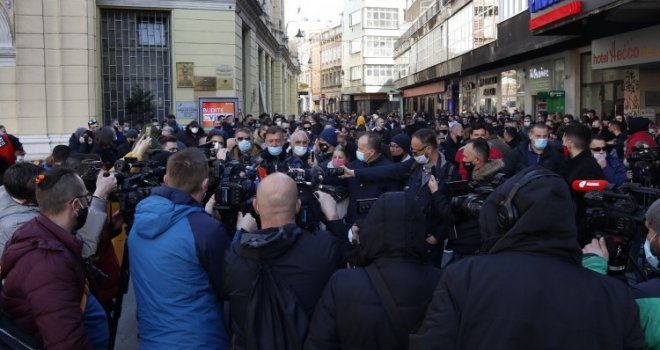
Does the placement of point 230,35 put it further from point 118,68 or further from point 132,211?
point 132,211

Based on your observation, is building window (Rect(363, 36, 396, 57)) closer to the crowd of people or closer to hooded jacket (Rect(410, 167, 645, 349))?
the crowd of people

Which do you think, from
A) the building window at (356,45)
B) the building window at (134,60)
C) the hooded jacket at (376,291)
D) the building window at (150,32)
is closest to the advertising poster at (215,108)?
the building window at (134,60)

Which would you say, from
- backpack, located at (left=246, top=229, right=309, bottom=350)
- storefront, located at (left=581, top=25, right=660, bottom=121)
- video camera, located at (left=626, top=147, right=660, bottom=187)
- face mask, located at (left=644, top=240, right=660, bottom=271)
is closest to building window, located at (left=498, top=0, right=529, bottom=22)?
storefront, located at (left=581, top=25, right=660, bottom=121)

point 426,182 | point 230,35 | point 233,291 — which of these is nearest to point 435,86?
point 230,35

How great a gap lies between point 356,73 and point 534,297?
7916 cm

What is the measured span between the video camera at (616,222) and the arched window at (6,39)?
1770 centimetres

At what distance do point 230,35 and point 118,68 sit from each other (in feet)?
12.4

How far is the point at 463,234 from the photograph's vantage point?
16.7 feet

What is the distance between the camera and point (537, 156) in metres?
8.04

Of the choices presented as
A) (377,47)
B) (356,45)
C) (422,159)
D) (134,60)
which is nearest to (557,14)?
(422,159)

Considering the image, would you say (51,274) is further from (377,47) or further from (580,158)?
(377,47)

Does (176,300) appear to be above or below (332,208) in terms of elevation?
below

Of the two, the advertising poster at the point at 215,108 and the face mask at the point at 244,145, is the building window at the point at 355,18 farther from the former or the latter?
the face mask at the point at 244,145

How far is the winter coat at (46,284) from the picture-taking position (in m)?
2.95
